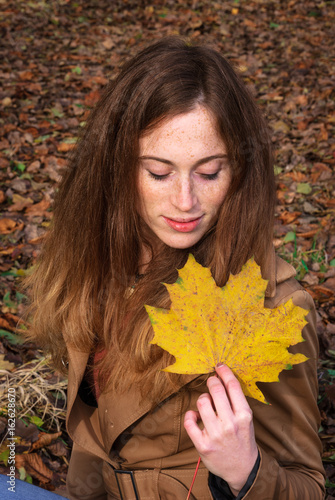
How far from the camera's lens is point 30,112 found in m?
5.32

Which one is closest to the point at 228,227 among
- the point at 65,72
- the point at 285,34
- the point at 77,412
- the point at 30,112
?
the point at 77,412

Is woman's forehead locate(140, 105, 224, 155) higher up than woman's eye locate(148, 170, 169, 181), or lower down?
higher up

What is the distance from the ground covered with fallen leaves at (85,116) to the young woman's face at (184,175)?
56cm

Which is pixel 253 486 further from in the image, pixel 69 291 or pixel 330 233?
pixel 330 233

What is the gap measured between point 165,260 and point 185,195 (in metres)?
0.33

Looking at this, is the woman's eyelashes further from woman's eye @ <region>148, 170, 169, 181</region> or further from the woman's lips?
the woman's lips

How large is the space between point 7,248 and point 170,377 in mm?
2380

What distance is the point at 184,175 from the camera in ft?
4.56

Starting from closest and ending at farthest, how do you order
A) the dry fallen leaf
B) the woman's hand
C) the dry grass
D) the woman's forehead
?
the woman's hand → the woman's forehead → the dry grass → the dry fallen leaf

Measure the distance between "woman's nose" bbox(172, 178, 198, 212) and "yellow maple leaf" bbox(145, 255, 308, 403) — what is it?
0.24m

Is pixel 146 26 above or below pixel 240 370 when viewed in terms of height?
above

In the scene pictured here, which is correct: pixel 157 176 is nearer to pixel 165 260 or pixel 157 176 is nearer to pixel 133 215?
pixel 133 215

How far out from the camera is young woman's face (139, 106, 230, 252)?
54.0 inches

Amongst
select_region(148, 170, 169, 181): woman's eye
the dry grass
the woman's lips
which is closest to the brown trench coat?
the woman's lips
